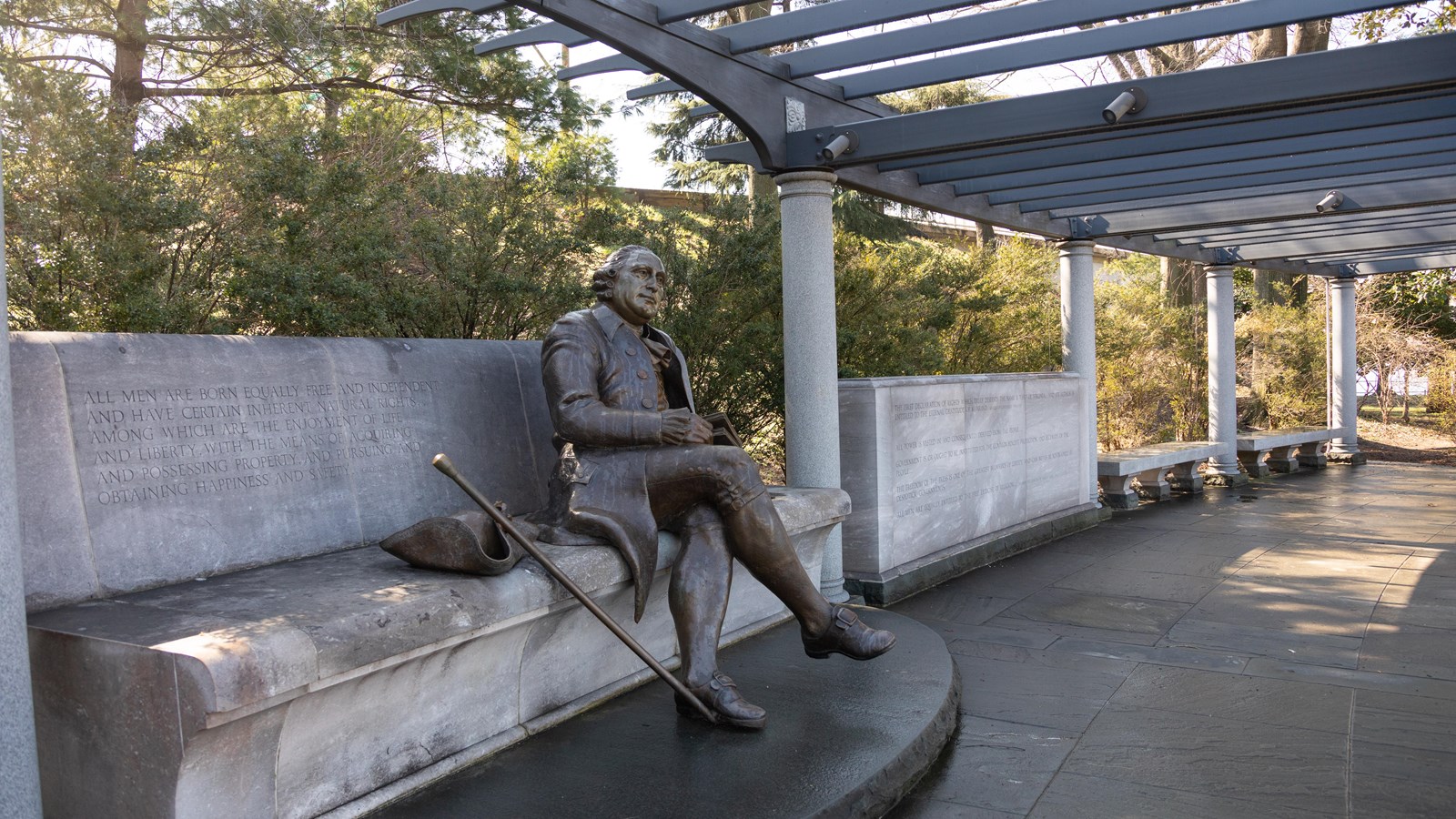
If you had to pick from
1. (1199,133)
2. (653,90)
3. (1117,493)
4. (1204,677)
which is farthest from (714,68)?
(1117,493)

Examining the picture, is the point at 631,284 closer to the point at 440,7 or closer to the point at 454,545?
the point at 454,545

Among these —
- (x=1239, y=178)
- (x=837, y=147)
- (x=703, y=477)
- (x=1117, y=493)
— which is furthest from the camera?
(x=1117, y=493)

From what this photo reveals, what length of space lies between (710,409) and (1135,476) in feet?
20.8

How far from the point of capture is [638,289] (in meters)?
4.75

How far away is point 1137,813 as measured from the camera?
3715 mm

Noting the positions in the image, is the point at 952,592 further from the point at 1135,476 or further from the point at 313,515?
the point at 1135,476

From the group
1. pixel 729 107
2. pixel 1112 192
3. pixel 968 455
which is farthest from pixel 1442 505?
pixel 729 107

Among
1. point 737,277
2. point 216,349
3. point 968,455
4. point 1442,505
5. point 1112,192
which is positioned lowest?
point 1442,505

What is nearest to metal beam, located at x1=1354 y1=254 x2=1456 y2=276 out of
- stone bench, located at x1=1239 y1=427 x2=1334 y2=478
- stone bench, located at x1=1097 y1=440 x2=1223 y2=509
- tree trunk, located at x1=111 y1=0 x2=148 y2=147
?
stone bench, located at x1=1239 y1=427 x2=1334 y2=478

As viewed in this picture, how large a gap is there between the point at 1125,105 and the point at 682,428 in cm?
315

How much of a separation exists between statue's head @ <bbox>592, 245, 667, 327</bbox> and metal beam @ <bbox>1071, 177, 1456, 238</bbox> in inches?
228

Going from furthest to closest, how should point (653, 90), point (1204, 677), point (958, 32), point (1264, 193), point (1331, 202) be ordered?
point (1264, 193), point (1331, 202), point (653, 90), point (958, 32), point (1204, 677)

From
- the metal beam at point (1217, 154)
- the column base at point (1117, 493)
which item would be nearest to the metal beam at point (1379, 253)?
the column base at point (1117, 493)

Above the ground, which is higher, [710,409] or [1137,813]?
[710,409]
